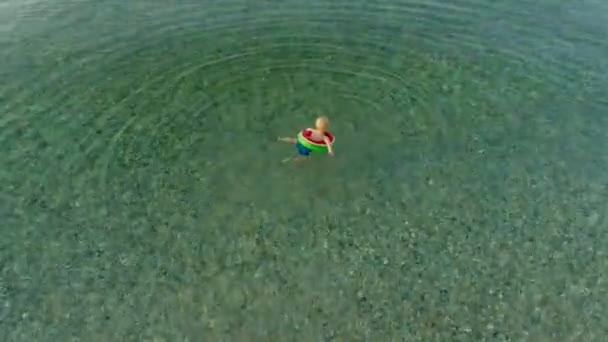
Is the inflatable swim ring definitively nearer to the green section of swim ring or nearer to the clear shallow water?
the green section of swim ring

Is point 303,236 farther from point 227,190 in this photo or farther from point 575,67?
point 575,67

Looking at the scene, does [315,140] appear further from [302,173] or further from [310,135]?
[302,173]

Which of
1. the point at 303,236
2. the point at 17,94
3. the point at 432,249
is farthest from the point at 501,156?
the point at 17,94

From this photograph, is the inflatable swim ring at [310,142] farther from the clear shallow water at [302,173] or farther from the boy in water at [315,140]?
the clear shallow water at [302,173]

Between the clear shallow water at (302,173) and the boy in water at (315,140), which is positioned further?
the boy in water at (315,140)

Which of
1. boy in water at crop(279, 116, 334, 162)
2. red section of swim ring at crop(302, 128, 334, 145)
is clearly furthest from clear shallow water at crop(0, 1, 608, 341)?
red section of swim ring at crop(302, 128, 334, 145)

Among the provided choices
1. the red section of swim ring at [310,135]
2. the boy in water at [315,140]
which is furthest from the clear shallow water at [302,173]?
the red section of swim ring at [310,135]

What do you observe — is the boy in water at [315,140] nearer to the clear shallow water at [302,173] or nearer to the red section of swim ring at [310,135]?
the red section of swim ring at [310,135]

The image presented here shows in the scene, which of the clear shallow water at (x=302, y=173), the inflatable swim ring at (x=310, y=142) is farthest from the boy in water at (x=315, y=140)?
the clear shallow water at (x=302, y=173)

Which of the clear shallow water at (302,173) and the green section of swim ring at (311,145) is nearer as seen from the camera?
the clear shallow water at (302,173)

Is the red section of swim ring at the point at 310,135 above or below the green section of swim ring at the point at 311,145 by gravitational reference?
above
